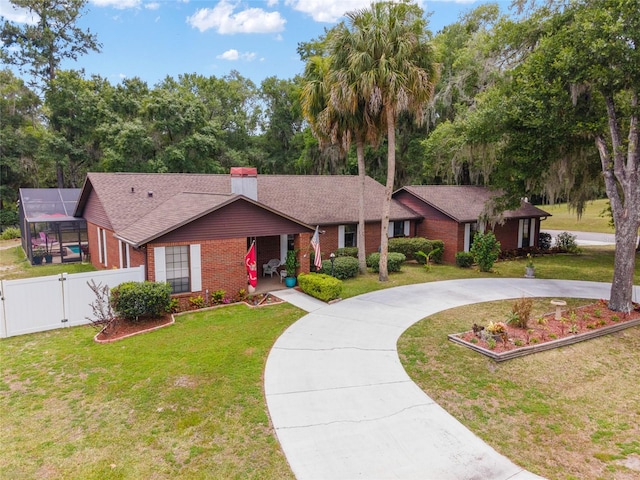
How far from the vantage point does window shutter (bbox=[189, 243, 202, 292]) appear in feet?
40.7

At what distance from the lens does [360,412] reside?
257 inches

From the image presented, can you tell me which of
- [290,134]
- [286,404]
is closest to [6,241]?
[290,134]

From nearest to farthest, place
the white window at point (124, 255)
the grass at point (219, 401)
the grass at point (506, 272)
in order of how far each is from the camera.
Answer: the grass at point (219, 401) < the white window at point (124, 255) < the grass at point (506, 272)

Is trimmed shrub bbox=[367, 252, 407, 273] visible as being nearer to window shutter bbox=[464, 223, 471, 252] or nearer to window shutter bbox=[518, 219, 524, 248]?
window shutter bbox=[464, 223, 471, 252]

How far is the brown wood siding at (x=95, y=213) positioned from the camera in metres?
15.7

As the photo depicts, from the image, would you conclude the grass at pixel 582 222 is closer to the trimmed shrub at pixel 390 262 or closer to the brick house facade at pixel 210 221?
the brick house facade at pixel 210 221

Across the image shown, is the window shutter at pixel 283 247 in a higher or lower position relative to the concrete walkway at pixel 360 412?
higher

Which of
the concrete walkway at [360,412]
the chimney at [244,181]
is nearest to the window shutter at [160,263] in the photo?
the chimney at [244,181]

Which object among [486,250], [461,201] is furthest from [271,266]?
[461,201]

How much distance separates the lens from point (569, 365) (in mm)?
8414

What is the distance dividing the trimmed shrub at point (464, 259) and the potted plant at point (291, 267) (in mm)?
8519

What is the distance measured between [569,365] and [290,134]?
35314mm

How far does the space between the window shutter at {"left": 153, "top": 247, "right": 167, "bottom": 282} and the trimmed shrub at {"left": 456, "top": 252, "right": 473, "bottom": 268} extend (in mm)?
13360

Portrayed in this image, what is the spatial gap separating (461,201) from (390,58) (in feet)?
34.4
